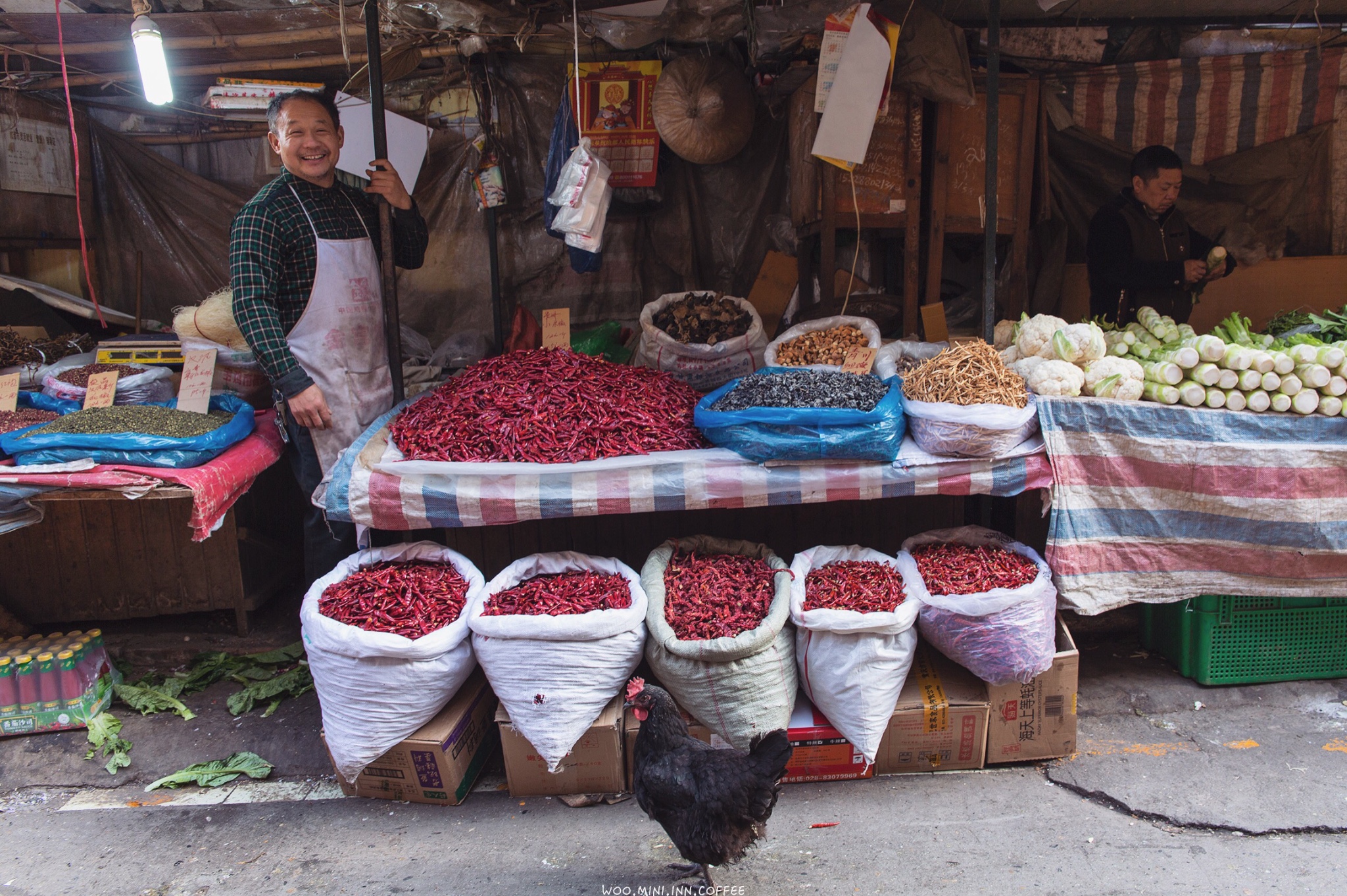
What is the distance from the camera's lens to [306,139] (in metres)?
3.44

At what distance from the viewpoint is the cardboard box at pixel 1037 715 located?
2939 mm

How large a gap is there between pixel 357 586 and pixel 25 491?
143 cm

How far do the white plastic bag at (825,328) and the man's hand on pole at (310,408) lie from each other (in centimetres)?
206

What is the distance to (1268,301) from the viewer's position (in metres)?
5.18

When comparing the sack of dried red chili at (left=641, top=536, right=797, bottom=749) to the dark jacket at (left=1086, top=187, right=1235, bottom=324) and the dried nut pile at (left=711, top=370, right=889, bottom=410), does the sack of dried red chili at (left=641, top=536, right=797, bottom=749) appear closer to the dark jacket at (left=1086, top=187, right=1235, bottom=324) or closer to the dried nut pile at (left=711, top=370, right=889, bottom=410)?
the dried nut pile at (left=711, top=370, right=889, bottom=410)

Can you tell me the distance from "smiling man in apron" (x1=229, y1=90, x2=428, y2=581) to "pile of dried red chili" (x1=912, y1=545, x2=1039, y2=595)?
8.45 ft

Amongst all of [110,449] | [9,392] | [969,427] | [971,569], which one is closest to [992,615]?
[971,569]

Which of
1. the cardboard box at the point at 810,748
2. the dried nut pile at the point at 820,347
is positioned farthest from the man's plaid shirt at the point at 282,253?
the cardboard box at the point at 810,748

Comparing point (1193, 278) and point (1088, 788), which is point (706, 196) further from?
point (1088, 788)

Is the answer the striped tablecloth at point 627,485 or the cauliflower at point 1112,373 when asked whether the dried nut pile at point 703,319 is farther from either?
the cauliflower at point 1112,373

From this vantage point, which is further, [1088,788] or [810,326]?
[810,326]

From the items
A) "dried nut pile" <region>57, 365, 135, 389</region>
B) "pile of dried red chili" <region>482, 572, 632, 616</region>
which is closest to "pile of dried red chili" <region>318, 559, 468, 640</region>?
"pile of dried red chili" <region>482, 572, 632, 616</region>

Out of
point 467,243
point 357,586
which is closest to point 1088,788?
point 357,586

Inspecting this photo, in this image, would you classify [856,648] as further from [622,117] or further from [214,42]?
[214,42]
